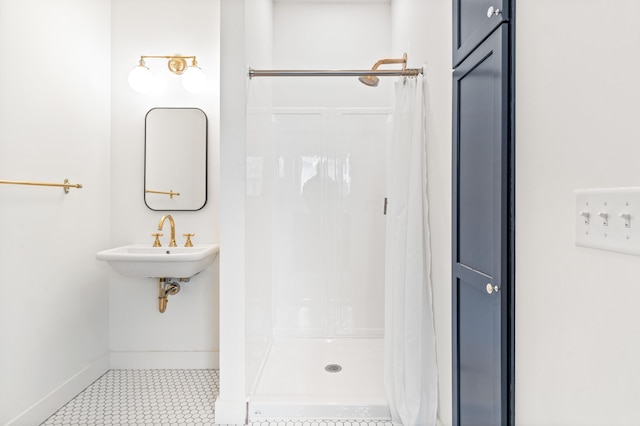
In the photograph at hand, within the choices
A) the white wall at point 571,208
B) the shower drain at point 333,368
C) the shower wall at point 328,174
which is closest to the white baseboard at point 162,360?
the shower wall at point 328,174

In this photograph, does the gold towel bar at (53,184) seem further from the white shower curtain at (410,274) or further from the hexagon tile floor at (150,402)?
the white shower curtain at (410,274)

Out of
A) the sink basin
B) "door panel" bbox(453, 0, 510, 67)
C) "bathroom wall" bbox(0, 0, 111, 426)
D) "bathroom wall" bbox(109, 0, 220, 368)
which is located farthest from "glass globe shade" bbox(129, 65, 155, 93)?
"door panel" bbox(453, 0, 510, 67)

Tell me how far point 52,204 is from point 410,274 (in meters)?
1.93

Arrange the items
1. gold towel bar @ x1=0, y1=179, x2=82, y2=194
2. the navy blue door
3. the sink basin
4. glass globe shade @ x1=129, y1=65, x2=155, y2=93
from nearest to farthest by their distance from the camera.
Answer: the navy blue door → gold towel bar @ x1=0, y1=179, x2=82, y2=194 → the sink basin → glass globe shade @ x1=129, y1=65, x2=155, y2=93

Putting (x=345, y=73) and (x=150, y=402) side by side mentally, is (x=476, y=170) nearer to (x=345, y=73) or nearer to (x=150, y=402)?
(x=345, y=73)

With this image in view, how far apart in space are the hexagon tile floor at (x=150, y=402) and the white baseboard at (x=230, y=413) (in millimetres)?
54

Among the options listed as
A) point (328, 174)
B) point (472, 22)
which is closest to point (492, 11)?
point (472, 22)

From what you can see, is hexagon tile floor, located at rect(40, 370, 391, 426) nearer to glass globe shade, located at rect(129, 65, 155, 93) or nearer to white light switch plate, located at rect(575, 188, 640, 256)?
white light switch plate, located at rect(575, 188, 640, 256)

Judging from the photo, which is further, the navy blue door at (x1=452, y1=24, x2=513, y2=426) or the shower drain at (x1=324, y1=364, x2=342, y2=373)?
the shower drain at (x1=324, y1=364, x2=342, y2=373)

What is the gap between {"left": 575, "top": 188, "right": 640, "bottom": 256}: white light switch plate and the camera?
0.61 m

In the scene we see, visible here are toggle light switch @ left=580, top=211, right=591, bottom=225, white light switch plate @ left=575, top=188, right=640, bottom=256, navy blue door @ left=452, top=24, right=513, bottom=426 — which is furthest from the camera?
navy blue door @ left=452, top=24, right=513, bottom=426

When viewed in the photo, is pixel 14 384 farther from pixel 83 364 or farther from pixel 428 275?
pixel 428 275

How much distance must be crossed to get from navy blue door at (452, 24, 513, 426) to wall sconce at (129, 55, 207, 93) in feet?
5.36

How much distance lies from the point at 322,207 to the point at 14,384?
80.2 inches
